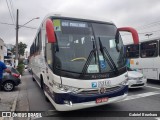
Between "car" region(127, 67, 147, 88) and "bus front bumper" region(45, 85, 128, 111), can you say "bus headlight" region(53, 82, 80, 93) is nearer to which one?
"bus front bumper" region(45, 85, 128, 111)

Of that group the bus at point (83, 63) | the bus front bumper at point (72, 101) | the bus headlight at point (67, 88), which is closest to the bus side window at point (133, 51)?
the bus at point (83, 63)

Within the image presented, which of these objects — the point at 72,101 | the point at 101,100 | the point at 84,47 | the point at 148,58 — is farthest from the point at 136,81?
the point at 72,101

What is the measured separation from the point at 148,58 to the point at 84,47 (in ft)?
27.9

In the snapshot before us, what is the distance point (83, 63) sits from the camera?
5250 mm

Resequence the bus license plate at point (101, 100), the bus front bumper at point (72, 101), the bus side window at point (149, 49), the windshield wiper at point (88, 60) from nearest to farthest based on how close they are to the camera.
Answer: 1. the bus front bumper at point (72, 101)
2. the windshield wiper at point (88, 60)
3. the bus license plate at point (101, 100)
4. the bus side window at point (149, 49)

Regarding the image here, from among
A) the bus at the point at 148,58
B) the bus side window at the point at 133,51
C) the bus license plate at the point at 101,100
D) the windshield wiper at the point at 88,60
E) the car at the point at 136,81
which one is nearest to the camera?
the windshield wiper at the point at 88,60

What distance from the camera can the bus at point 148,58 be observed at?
12016mm

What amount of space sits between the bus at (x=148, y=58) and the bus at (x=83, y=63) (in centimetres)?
692

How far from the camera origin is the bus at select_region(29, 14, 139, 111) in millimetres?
5016

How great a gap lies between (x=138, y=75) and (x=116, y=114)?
5.03 m

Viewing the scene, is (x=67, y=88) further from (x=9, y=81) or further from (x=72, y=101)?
(x=9, y=81)

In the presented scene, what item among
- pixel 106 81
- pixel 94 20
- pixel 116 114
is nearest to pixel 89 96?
pixel 106 81

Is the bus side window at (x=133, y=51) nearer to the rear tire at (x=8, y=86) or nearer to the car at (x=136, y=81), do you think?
the car at (x=136, y=81)

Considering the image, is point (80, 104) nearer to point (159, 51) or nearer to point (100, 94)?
point (100, 94)
